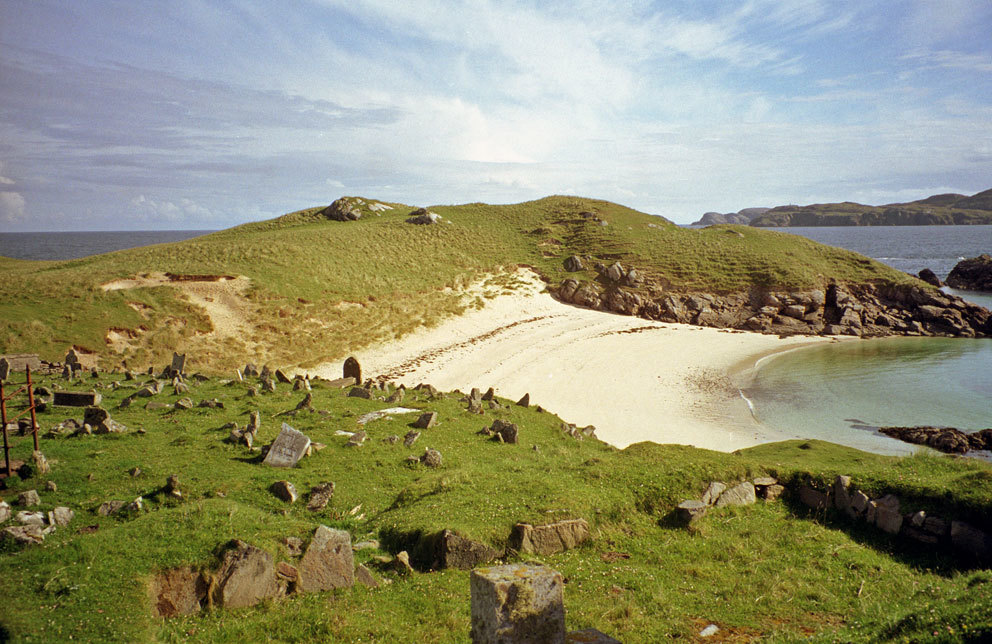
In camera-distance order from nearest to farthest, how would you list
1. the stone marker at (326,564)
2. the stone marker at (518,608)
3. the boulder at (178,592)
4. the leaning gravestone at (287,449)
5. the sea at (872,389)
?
1. the stone marker at (518,608)
2. the boulder at (178,592)
3. the stone marker at (326,564)
4. the leaning gravestone at (287,449)
5. the sea at (872,389)

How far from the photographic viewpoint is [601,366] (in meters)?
43.1

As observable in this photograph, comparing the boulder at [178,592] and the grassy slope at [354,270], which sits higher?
the grassy slope at [354,270]

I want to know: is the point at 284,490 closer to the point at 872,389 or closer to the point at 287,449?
the point at 287,449

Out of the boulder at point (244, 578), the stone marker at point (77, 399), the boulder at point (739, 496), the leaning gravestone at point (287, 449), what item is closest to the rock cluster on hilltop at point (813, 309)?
the boulder at point (739, 496)

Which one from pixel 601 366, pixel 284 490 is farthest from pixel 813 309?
pixel 284 490

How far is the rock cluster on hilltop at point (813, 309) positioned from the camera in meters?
61.4

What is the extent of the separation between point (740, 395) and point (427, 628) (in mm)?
34017

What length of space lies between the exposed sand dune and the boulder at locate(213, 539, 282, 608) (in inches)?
1355

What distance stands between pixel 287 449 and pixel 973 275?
422 feet

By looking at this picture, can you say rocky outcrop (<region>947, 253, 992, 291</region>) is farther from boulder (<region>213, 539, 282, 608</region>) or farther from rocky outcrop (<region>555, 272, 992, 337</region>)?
boulder (<region>213, 539, 282, 608</region>)

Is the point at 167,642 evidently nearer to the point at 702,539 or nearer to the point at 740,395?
the point at 702,539

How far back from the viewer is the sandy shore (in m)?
31.3

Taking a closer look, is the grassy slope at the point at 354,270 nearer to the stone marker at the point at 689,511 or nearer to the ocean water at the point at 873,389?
the ocean water at the point at 873,389

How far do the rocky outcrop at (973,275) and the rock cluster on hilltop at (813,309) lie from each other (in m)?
44.5
